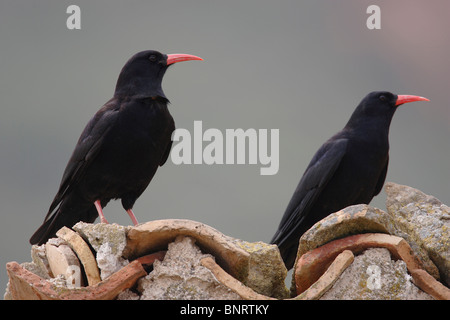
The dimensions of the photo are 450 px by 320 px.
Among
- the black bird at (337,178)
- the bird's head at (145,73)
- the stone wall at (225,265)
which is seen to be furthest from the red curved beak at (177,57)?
the stone wall at (225,265)

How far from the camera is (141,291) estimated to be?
5320 millimetres

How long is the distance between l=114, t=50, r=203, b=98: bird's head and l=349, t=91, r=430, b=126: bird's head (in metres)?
2.09

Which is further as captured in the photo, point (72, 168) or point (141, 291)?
point (72, 168)

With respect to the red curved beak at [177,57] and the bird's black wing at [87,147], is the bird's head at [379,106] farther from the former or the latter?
the bird's black wing at [87,147]

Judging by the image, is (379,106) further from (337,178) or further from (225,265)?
(225,265)

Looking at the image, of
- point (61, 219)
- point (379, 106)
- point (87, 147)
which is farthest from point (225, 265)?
point (379, 106)

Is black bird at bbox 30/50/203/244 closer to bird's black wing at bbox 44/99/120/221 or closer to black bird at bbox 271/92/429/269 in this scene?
bird's black wing at bbox 44/99/120/221

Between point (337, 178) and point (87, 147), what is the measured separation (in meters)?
2.94

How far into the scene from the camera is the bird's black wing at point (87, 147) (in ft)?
28.1

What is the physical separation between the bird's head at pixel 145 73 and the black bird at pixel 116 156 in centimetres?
1

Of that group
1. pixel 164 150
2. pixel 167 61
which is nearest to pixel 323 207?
pixel 164 150

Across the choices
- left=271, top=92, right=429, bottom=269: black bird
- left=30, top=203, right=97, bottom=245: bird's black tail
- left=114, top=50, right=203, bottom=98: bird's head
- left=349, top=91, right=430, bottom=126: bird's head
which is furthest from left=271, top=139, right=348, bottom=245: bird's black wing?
left=30, top=203, right=97, bottom=245: bird's black tail

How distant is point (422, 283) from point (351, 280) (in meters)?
0.51
